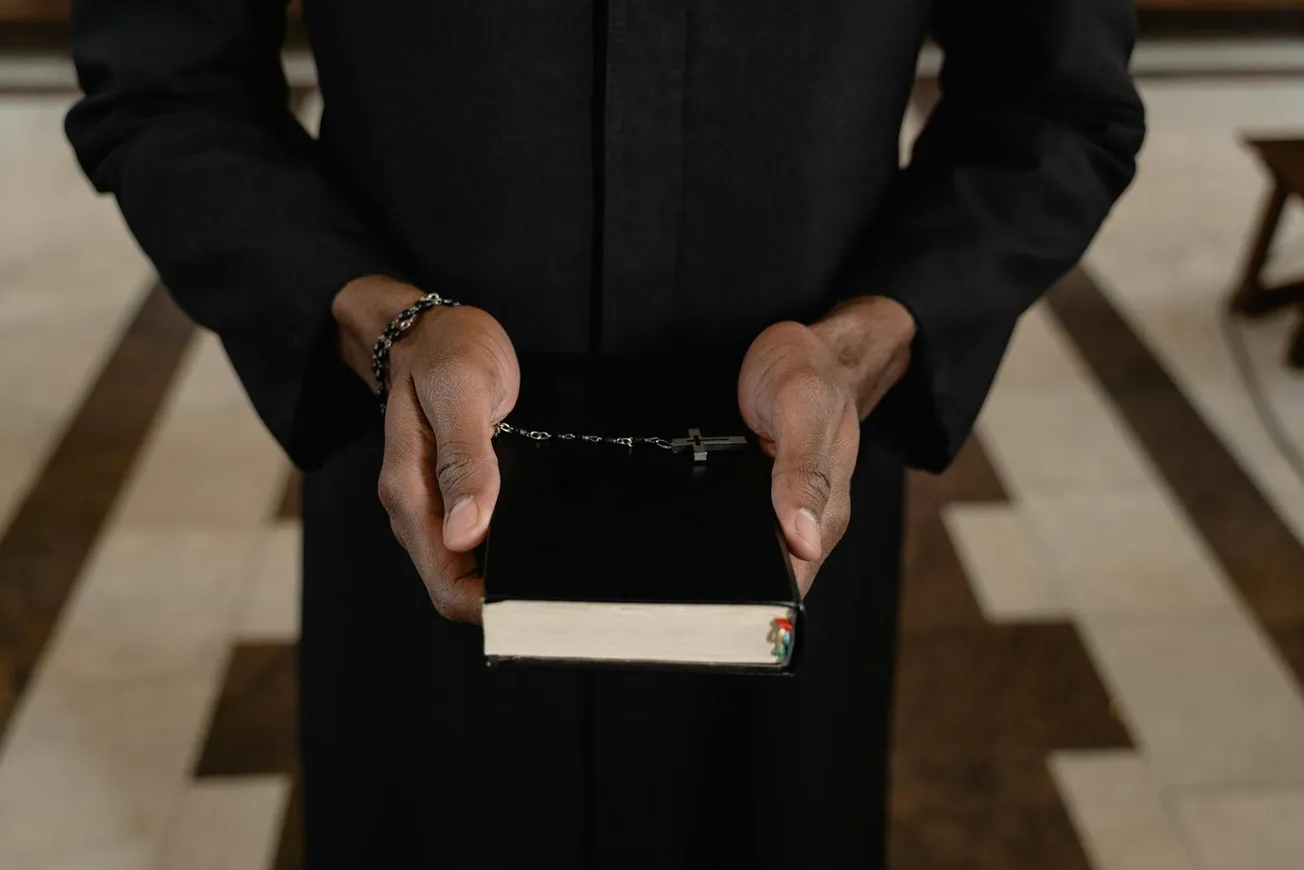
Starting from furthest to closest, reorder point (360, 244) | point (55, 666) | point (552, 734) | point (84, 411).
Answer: point (84, 411) → point (55, 666) → point (552, 734) → point (360, 244)

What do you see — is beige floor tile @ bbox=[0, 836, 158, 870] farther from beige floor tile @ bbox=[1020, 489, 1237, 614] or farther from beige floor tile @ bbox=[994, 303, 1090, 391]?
beige floor tile @ bbox=[994, 303, 1090, 391]

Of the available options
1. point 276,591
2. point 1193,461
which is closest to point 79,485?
point 276,591

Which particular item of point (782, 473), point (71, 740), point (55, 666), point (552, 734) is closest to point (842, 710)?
point (552, 734)

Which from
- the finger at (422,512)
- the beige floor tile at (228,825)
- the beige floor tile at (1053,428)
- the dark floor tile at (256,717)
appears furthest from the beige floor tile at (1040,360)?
the finger at (422,512)

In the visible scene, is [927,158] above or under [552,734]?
above

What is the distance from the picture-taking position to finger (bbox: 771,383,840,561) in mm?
591

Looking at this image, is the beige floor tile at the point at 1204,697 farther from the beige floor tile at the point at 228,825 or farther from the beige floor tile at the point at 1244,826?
the beige floor tile at the point at 228,825

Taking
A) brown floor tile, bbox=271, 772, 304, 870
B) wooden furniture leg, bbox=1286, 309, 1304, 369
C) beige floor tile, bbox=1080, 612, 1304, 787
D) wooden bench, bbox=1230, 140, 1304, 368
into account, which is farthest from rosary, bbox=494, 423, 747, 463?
wooden furniture leg, bbox=1286, 309, 1304, 369

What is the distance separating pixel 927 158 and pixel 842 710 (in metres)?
0.44

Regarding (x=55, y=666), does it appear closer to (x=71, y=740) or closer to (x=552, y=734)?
(x=71, y=740)

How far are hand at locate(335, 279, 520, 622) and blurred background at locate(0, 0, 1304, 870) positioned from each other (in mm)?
1087

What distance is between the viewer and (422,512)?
2.02 ft

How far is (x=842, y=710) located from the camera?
0.95 m

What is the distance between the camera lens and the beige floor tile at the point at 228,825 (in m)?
1.52
